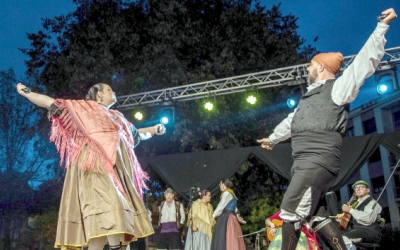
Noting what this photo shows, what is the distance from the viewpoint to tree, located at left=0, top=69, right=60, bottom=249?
17062mm

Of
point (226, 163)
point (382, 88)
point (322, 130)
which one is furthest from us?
point (226, 163)

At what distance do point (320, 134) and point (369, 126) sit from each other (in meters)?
29.6

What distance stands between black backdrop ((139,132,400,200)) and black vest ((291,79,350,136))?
6.55 meters

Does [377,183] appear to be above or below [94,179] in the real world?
above

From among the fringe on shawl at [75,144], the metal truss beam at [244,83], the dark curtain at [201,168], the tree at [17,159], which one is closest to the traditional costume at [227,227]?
the dark curtain at [201,168]

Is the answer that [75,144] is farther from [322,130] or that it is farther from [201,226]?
[201,226]

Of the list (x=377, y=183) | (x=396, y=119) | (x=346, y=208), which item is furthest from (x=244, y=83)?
(x=377, y=183)

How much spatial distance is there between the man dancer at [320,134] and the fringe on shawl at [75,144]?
1.27 meters

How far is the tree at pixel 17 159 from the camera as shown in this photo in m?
17.1

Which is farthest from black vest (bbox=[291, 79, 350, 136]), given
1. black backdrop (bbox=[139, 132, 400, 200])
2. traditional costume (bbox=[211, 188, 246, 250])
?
black backdrop (bbox=[139, 132, 400, 200])

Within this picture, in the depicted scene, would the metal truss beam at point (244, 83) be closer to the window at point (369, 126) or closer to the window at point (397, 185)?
the window at point (369, 126)

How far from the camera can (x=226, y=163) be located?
973 cm

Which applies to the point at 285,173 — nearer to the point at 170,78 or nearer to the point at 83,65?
the point at 170,78

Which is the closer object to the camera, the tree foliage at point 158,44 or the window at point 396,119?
the tree foliage at point 158,44
